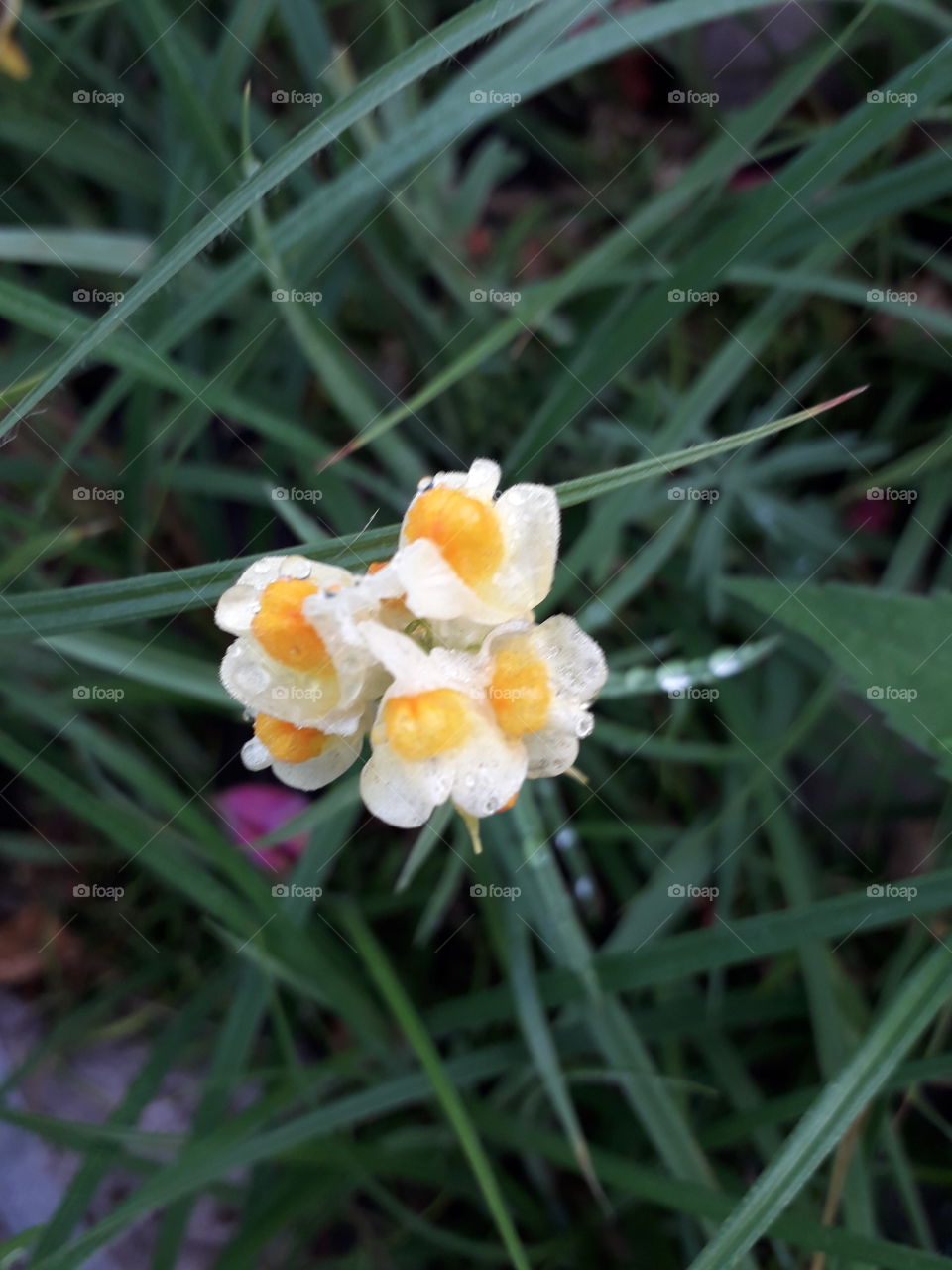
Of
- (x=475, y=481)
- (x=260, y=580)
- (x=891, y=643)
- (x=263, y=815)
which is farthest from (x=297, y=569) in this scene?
(x=263, y=815)

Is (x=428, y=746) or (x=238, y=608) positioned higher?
(x=238, y=608)

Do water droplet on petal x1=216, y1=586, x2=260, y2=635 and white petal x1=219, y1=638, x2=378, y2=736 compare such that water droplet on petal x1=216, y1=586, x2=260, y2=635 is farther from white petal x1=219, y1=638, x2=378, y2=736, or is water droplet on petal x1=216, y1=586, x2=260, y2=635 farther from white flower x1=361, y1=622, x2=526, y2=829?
white flower x1=361, y1=622, x2=526, y2=829

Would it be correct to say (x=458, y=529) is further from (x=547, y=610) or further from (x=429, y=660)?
(x=547, y=610)

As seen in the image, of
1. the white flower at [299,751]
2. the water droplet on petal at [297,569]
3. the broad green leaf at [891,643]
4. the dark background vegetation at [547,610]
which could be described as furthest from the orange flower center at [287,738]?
the broad green leaf at [891,643]

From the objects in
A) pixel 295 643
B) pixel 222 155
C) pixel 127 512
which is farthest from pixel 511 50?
pixel 295 643

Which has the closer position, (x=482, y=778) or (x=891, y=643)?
(x=482, y=778)

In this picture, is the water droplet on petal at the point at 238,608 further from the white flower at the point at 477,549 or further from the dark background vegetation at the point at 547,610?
the dark background vegetation at the point at 547,610

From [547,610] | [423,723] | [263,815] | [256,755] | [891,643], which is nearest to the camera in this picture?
[423,723]
